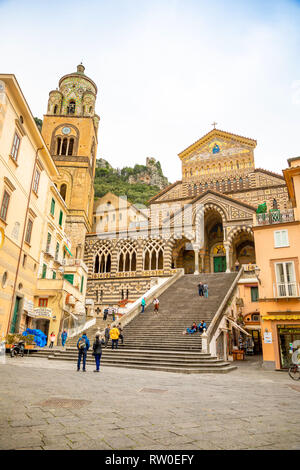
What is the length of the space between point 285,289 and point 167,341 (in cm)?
634

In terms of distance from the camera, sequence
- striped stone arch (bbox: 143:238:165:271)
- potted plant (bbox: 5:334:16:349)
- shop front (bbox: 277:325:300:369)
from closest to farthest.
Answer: potted plant (bbox: 5:334:16:349) → shop front (bbox: 277:325:300:369) → striped stone arch (bbox: 143:238:165:271)

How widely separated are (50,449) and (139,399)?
3140 mm

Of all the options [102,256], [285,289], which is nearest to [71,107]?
[102,256]

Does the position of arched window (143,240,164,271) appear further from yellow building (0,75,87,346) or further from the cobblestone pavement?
the cobblestone pavement

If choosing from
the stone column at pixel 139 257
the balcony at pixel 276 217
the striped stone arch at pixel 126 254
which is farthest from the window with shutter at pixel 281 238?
the striped stone arch at pixel 126 254

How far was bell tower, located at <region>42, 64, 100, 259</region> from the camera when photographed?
35875 millimetres

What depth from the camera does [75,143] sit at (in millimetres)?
39750

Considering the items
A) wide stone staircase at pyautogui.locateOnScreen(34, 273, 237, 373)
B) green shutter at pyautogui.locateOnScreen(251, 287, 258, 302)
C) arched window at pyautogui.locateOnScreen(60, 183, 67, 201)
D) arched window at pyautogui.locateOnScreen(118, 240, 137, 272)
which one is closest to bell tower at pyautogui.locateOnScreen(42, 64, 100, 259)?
arched window at pyautogui.locateOnScreen(60, 183, 67, 201)

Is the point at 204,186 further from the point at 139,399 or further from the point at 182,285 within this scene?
the point at 139,399

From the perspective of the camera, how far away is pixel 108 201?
168ft

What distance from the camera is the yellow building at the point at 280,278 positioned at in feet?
50.8

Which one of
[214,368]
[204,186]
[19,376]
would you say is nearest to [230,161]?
[204,186]

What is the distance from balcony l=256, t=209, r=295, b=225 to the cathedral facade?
12.3 meters

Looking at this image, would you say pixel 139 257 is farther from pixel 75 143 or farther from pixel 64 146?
pixel 64 146
